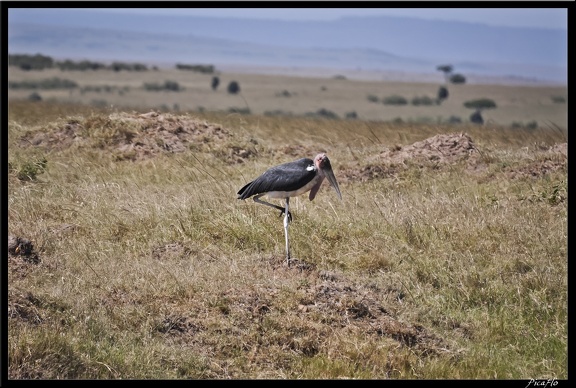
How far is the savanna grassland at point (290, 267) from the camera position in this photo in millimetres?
8023

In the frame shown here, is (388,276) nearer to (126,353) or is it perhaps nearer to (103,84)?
(126,353)

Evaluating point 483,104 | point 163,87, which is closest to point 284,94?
point 163,87

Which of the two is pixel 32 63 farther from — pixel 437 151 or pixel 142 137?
pixel 437 151

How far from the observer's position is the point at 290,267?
372 inches

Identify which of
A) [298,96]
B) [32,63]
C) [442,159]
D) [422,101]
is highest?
[442,159]

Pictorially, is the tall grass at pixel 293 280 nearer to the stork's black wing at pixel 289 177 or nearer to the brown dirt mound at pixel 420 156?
the brown dirt mound at pixel 420 156

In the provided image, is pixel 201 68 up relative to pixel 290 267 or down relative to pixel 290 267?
down

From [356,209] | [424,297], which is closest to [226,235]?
[356,209]

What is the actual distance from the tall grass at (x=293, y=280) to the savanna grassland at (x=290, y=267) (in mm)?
20

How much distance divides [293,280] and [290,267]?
0.37m

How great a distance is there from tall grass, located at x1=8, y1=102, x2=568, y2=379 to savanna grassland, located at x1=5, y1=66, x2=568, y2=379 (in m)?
0.02

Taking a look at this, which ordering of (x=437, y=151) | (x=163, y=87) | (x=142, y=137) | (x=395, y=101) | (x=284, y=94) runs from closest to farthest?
(x=437, y=151) < (x=142, y=137) < (x=395, y=101) < (x=163, y=87) < (x=284, y=94)

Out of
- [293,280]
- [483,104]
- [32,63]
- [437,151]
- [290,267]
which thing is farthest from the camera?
[32,63]

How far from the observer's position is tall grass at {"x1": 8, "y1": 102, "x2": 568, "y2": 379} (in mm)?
7992
